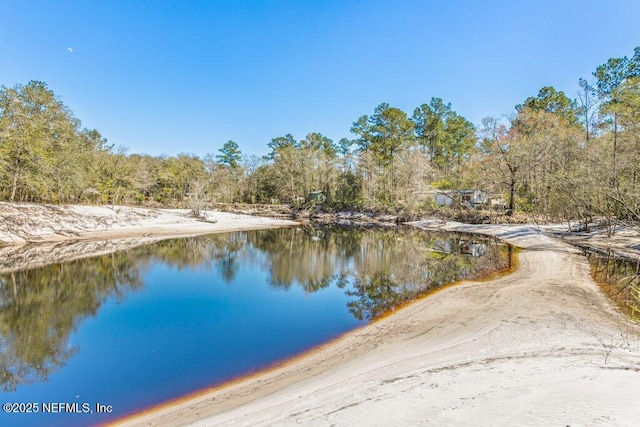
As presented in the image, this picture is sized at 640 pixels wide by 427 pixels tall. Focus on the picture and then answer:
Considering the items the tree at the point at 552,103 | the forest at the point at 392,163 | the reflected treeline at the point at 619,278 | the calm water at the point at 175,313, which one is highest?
the tree at the point at 552,103

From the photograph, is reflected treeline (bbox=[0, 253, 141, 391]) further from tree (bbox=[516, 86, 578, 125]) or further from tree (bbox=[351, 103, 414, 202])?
tree (bbox=[516, 86, 578, 125])

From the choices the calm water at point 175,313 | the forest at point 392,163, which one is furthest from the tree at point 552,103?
the calm water at point 175,313

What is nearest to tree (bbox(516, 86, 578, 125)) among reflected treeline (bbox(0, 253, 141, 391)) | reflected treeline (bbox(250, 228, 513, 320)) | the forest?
the forest

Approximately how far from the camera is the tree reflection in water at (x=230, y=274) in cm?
926

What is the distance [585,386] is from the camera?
443 cm

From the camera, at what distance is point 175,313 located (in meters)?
12.0

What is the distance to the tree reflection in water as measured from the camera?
9258 mm

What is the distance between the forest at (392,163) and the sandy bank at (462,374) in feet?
18.0

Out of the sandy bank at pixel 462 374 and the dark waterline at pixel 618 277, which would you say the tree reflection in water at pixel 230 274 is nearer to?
the sandy bank at pixel 462 374

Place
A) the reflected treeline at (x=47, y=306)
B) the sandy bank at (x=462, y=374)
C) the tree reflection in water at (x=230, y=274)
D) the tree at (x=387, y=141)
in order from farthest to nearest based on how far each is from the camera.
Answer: the tree at (x=387, y=141) < the tree reflection in water at (x=230, y=274) < the reflected treeline at (x=47, y=306) < the sandy bank at (x=462, y=374)

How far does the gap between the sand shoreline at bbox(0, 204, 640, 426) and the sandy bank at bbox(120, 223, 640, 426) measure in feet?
0.08

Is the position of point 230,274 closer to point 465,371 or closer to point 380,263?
point 380,263

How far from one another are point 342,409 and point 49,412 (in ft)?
19.4

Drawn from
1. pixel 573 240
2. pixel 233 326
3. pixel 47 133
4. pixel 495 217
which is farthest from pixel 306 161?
pixel 233 326
